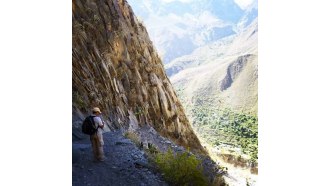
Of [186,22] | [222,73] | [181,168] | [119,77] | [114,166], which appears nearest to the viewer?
[181,168]

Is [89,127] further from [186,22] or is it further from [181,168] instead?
[186,22]

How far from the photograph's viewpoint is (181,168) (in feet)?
16.7

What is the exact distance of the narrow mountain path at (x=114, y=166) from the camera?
5.09 m

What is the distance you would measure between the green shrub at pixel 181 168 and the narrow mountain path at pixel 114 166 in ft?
0.34

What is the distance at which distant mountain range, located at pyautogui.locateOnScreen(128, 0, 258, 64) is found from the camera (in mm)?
5547

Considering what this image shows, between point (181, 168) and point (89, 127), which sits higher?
point (89, 127)

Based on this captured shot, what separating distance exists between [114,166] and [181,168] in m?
0.76

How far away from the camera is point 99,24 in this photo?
19.0 ft

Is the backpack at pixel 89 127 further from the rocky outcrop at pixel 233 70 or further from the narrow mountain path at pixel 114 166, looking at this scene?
the rocky outcrop at pixel 233 70

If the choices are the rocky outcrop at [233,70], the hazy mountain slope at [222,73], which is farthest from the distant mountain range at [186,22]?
the rocky outcrop at [233,70]

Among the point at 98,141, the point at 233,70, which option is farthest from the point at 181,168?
the point at 233,70
